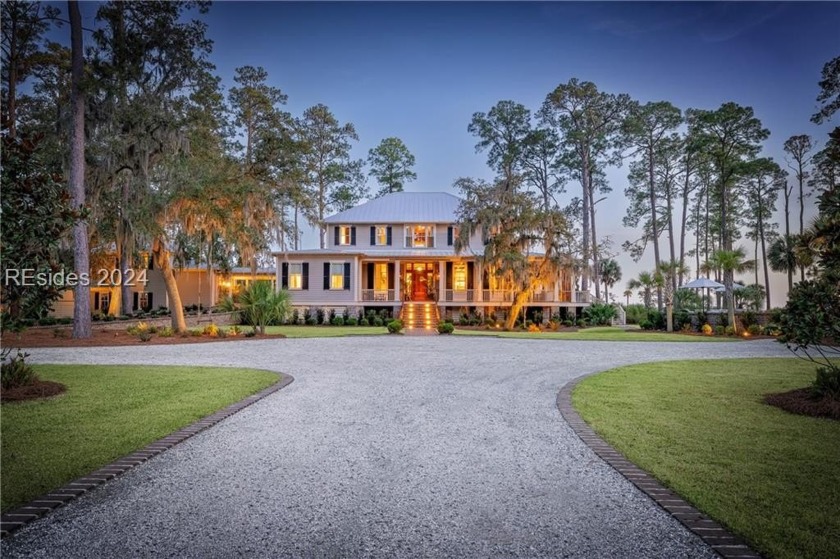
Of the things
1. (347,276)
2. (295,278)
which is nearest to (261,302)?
(347,276)

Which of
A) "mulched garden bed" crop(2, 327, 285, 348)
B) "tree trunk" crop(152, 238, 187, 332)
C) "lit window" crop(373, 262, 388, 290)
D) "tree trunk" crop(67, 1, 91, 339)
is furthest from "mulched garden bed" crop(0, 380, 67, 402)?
"lit window" crop(373, 262, 388, 290)

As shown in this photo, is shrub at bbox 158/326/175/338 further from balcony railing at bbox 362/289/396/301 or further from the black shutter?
balcony railing at bbox 362/289/396/301

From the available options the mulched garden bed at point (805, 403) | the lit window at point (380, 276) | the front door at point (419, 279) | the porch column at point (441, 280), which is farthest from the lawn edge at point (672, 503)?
the lit window at point (380, 276)

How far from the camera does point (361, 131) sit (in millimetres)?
38375

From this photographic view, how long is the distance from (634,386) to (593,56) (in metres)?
12.0

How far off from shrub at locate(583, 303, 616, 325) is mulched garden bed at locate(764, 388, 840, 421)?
65.6 feet

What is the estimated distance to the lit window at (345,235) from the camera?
94.5 ft

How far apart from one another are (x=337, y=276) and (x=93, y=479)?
22.8 m

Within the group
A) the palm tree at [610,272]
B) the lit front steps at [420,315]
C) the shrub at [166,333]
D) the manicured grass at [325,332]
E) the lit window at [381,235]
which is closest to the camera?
the shrub at [166,333]

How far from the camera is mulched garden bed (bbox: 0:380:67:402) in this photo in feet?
20.5

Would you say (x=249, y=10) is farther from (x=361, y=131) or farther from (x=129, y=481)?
(x=361, y=131)

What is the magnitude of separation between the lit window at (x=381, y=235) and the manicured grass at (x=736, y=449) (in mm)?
21307

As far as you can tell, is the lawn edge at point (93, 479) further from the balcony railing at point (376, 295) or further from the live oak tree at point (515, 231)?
the balcony railing at point (376, 295)

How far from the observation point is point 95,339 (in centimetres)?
1466
